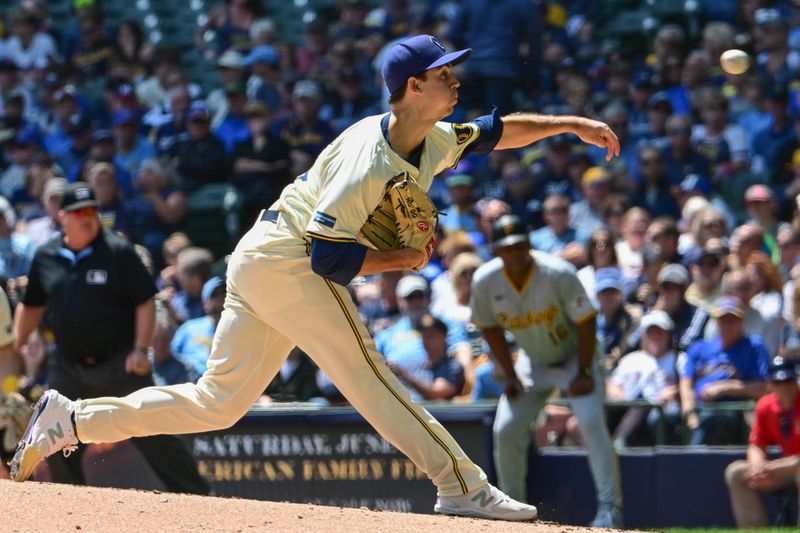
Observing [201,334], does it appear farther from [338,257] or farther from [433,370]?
[338,257]

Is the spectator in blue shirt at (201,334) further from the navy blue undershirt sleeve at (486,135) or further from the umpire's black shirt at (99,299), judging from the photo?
the navy blue undershirt sleeve at (486,135)

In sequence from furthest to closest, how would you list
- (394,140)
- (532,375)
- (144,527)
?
(532,375) → (394,140) → (144,527)

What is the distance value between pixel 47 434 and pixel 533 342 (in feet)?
11.1

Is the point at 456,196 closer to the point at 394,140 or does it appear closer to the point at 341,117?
the point at 341,117

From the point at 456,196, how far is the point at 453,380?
260 centimetres

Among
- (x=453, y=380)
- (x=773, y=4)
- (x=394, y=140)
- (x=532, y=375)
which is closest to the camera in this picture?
(x=394, y=140)

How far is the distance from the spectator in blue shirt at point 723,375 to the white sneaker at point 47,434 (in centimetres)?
401

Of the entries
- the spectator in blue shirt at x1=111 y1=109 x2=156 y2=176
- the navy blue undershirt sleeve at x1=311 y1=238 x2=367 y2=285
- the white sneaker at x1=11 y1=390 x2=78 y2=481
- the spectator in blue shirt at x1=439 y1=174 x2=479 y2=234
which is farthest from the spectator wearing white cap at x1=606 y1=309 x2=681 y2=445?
the spectator in blue shirt at x1=111 y1=109 x2=156 y2=176

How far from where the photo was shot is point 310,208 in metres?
4.70

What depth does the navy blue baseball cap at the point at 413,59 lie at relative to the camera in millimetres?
4609

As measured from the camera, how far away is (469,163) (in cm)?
1123

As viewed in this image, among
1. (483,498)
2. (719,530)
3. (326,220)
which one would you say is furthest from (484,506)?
(719,530)

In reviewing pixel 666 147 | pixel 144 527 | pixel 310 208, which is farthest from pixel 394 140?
pixel 666 147

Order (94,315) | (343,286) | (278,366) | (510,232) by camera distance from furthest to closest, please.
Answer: (510,232) < (94,315) < (278,366) < (343,286)
